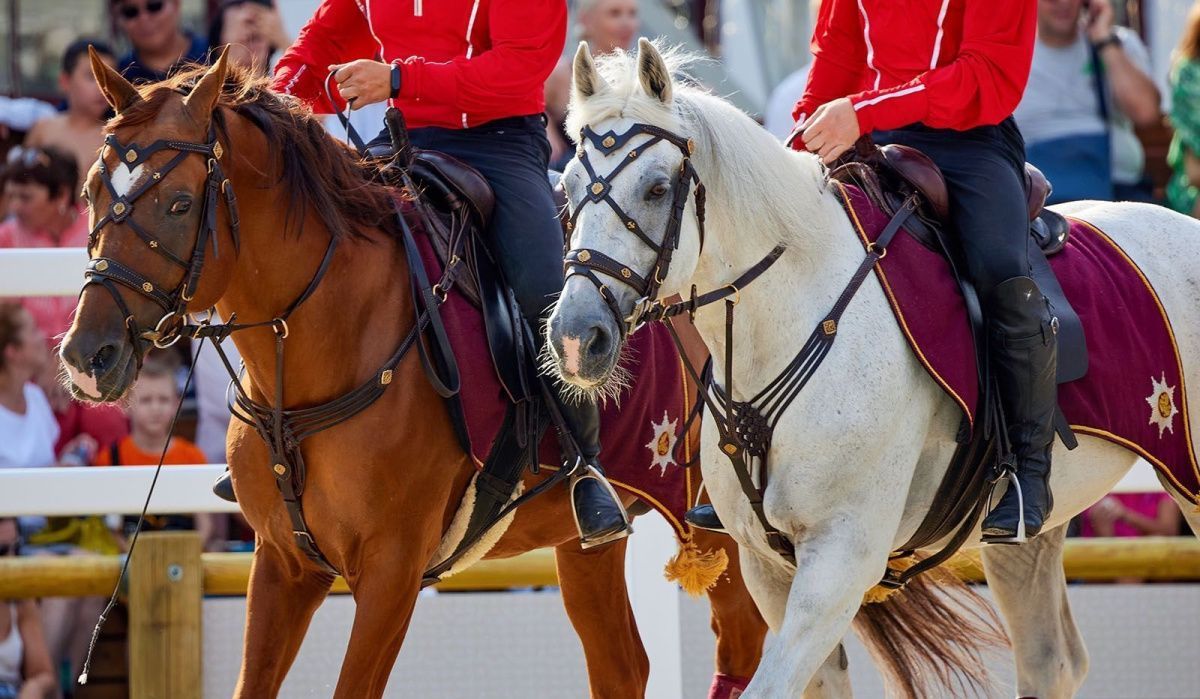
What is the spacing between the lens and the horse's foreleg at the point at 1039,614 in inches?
198

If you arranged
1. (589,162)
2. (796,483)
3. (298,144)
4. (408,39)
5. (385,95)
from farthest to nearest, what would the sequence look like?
(408,39)
(385,95)
(298,144)
(796,483)
(589,162)

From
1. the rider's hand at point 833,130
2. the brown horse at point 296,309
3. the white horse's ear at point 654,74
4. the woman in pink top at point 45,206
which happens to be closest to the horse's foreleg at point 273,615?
the brown horse at point 296,309

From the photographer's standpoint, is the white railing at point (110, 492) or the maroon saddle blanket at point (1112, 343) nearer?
the maroon saddle blanket at point (1112, 343)

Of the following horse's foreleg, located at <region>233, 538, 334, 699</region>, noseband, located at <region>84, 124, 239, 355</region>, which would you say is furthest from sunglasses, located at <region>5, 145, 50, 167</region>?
noseband, located at <region>84, 124, 239, 355</region>

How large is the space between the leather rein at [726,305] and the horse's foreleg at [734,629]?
1.17m

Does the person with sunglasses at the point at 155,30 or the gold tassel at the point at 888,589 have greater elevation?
the person with sunglasses at the point at 155,30

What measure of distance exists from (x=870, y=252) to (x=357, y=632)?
1.62 metres

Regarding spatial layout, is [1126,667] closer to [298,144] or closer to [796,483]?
→ [796,483]

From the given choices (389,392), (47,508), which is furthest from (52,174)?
(389,392)

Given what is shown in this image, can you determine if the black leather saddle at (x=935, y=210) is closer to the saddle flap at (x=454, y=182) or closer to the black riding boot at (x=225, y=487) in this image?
the saddle flap at (x=454, y=182)

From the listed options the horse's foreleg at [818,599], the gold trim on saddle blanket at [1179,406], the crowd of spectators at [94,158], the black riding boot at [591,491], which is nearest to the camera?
the horse's foreleg at [818,599]

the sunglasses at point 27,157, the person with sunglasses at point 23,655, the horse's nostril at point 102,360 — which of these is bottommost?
the person with sunglasses at point 23,655

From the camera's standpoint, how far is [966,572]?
6.05 meters

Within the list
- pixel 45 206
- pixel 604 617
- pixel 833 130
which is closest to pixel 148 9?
pixel 45 206
